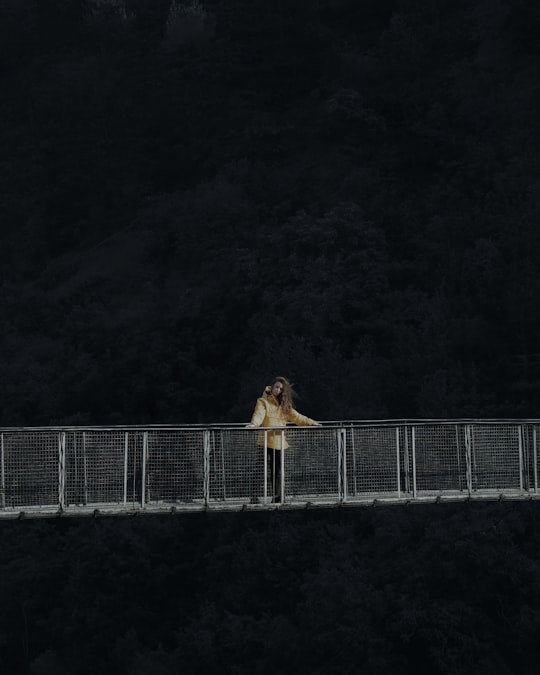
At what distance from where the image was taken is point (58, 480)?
2108 cm

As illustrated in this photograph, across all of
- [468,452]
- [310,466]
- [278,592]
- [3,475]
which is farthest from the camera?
[278,592]

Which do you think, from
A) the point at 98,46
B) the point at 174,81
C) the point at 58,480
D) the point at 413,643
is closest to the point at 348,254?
the point at 413,643

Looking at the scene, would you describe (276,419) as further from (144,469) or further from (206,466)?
(144,469)

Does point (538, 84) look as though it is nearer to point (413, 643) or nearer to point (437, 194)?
point (437, 194)

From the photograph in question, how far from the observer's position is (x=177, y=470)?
2202 centimetres

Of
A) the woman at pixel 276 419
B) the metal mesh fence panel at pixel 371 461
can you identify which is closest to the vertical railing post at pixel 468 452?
the metal mesh fence panel at pixel 371 461

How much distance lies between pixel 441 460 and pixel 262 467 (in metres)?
2.95

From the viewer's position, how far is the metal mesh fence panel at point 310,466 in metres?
21.5

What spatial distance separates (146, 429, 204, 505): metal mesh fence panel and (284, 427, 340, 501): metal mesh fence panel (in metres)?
1.03

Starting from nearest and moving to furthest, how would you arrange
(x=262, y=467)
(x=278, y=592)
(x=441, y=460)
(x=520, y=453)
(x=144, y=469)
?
(x=144, y=469) < (x=262, y=467) < (x=520, y=453) < (x=441, y=460) < (x=278, y=592)

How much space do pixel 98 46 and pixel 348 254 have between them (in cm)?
2972

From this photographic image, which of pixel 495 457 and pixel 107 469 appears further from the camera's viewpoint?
pixel 495 457

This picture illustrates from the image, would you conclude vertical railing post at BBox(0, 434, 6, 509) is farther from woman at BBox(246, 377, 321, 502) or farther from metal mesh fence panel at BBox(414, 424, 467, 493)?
metal mesh fence panel at BBox(414, 424, 467, 493)

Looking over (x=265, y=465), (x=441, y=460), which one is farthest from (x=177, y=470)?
Result: (x=441, y=460)
